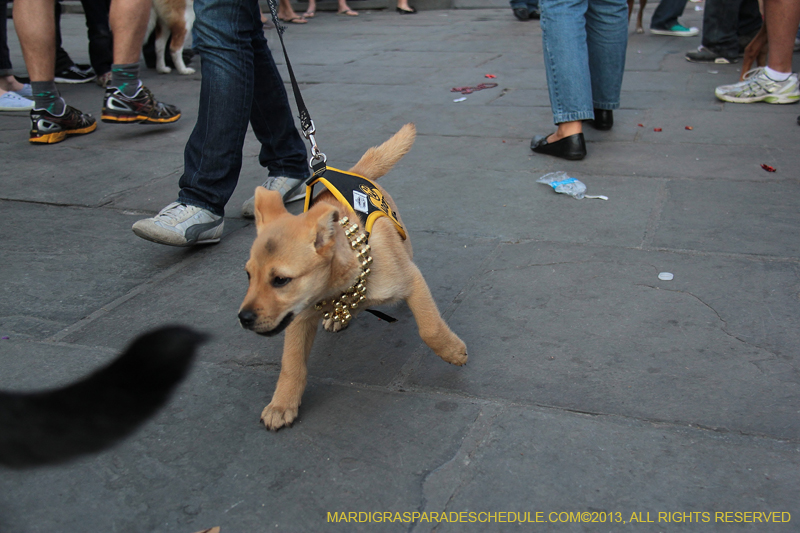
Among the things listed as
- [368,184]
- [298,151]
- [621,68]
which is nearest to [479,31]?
[621,68]

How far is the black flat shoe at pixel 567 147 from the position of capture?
429 cm

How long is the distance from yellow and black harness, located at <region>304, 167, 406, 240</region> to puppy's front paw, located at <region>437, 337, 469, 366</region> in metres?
0.48

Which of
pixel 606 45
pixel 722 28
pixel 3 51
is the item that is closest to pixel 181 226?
pixel 606 45

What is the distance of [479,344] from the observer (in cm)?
247

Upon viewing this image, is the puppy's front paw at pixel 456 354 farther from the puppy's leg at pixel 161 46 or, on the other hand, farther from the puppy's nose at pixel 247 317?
the puppy's leg at pixel 161 46

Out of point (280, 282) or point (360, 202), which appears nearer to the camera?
point (280, 282)

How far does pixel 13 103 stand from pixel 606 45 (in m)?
5.16

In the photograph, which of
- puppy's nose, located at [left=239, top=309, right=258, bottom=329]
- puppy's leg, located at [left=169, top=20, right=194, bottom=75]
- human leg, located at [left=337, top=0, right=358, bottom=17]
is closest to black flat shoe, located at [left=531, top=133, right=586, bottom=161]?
puppy's nose, located at [left=239, top=309, right=258, bottom=329]

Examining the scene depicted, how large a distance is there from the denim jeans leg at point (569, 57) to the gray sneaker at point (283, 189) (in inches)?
68.6

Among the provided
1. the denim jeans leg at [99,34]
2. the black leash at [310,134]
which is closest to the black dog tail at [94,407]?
the black leash at [310,134]

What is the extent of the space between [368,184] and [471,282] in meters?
0.73

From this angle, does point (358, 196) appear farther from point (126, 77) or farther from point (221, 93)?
point (126, 77)

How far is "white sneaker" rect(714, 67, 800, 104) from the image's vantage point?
→ 5.23 metres

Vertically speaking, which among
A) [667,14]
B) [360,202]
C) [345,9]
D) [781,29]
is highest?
[360,202]
